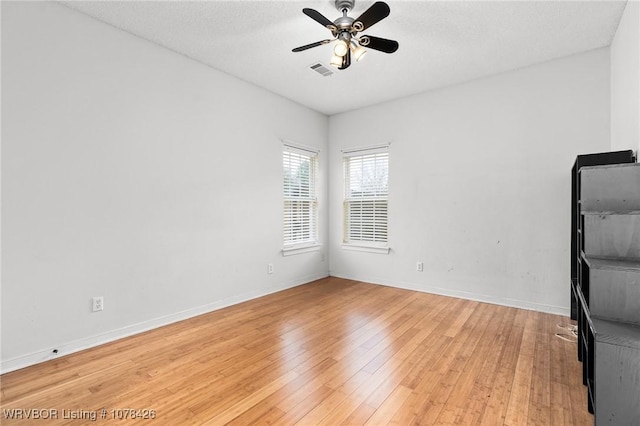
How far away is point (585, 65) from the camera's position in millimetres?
3369

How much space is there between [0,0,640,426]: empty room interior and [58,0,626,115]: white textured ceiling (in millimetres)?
29

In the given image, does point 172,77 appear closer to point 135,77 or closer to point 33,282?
point 135,77

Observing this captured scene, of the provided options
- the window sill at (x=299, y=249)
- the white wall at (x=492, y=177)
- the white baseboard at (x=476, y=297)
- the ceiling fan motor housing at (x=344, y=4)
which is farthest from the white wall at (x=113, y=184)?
the white wall at (x=492, y=177)

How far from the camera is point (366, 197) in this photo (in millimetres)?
5141

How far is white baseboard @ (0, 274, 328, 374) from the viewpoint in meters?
2.37

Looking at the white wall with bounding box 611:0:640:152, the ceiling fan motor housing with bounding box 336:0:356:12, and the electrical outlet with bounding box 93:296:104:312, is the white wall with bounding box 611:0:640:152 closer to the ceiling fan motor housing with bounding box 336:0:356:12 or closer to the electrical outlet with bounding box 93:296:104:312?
the ceiling fan motor housing with bounding box 336:0:356:12

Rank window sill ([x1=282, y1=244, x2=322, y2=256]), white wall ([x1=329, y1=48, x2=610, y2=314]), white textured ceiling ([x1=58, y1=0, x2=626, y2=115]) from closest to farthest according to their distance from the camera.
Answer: white textured ceiling ([x1=58, y1=0, x2=626, y2=115]), white wall ([x1=329, y1=48, x2=610, y2=314]), window sill ([x1=282, y1=244, x2=322, y2=256])

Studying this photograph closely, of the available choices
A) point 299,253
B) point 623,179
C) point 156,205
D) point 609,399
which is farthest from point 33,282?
point 623,179

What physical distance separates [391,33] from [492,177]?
220 centimetres

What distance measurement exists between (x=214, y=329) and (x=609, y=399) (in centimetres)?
295

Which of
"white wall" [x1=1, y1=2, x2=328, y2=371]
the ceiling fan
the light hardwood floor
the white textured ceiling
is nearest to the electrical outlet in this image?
"white wall" [x1=1, y1=2, x2=328, y2=371]

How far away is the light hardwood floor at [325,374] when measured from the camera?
184 centimetres

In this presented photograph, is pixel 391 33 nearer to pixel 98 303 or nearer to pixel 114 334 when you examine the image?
pixel 98 303

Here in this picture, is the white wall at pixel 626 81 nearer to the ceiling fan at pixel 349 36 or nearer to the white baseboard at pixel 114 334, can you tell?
the ceiling fan at pixel 349 36
